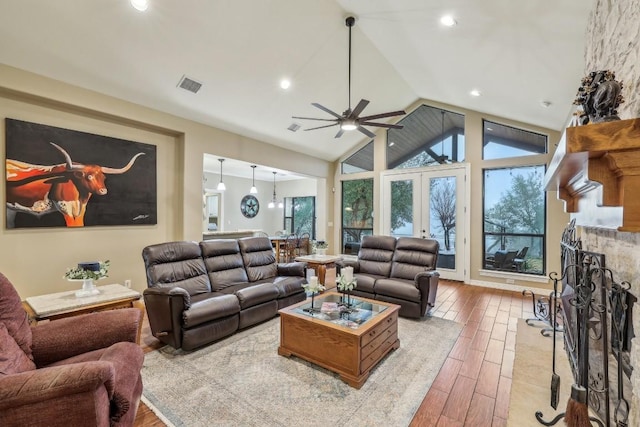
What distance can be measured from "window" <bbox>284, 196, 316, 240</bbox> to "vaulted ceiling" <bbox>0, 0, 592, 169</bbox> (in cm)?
547

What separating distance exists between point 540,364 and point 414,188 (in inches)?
177

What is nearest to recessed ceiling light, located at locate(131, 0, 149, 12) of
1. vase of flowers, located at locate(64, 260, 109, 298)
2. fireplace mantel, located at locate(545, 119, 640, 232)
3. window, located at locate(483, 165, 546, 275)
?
vase of flowers, located at locate(64, 260, 109, 298)

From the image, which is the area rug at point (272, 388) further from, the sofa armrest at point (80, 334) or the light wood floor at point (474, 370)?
the sofa armrest at point (80, 334)

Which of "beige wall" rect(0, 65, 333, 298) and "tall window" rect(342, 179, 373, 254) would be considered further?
"tall window" rect(342, 179, 373, 254)

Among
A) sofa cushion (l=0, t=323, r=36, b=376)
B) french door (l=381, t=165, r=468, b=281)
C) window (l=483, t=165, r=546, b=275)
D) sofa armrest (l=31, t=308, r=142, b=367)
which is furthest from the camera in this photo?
french door (l=381, t=165, r=468, b=281)

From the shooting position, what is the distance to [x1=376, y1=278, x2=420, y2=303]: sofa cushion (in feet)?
11.9

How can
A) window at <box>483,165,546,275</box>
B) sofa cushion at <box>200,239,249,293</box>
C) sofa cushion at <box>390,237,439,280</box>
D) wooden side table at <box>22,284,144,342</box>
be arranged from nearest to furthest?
wooden side table at <box>22,284,144,342</box> < sofa cushion at <box>200,239,249,293</box> < sofa cushion at <box>390,237,439,280</box> < window at <box>483,165,546,275</box>

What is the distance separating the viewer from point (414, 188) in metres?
6.42

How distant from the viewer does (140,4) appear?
2.73 m

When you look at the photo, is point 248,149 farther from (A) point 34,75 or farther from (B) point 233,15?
(A) point 34,75

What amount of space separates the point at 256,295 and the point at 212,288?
2.21ft

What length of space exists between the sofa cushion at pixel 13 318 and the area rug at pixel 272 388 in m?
0.87

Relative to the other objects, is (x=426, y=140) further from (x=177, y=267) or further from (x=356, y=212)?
(x=177, y=267)

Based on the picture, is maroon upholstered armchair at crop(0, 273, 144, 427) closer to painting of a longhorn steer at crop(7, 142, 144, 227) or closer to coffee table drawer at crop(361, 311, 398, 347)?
coffee table drawer at crop(361, 311, 398, 347)
